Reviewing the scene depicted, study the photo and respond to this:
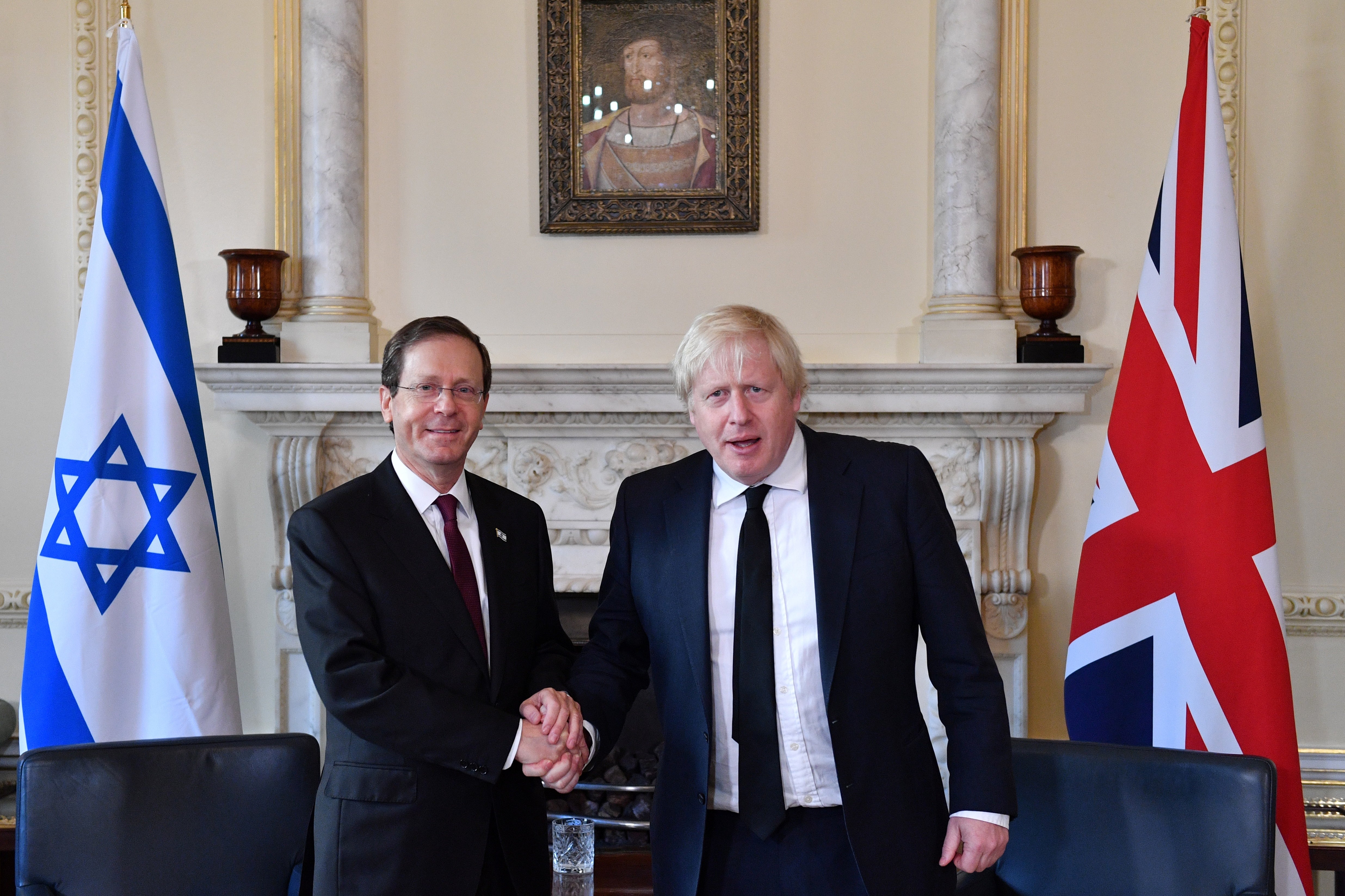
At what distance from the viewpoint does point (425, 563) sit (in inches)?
71.1

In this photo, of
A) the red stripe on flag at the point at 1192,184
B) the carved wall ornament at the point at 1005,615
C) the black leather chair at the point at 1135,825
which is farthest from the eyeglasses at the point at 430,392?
the carved wall ornament at the point at 1005,615

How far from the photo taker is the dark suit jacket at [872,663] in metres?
1.65

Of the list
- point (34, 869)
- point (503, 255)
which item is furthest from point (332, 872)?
point (503, 255)

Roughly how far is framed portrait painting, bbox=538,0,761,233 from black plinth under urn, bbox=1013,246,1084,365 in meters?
0.89

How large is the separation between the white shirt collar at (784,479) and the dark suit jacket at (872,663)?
0.07 ft

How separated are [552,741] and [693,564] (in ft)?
1.24

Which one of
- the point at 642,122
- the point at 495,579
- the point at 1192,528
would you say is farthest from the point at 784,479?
the point at 642,122

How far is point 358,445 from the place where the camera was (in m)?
3.51

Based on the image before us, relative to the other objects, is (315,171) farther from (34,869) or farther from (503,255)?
(34,869)

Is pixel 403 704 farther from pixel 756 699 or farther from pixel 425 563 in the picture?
pixel 756 699

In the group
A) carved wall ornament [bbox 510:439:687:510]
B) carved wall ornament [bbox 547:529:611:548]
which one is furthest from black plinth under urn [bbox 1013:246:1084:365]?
carved wall ornament [bbox 547:529:611:548]

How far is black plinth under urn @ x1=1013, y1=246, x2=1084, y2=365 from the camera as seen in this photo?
128 inches

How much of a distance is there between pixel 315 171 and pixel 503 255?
671mm

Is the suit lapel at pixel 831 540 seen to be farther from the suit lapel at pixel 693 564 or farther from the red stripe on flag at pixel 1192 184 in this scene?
the red stripe on flag at pixel 1192 184
